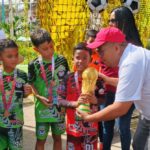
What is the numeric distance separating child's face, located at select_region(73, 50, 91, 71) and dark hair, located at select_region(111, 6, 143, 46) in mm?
571

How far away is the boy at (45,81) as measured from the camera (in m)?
3.48

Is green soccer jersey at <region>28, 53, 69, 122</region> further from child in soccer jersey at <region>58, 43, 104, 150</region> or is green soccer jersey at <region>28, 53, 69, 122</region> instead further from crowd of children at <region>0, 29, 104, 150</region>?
child in soccer jersey at <region>58, 43, 104, 150</region>

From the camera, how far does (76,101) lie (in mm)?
3219

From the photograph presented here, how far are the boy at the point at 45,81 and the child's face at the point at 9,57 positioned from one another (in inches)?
11.3

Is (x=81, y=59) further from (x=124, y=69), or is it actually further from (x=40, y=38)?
(x=124, y=69)

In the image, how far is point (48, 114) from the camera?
3512mm

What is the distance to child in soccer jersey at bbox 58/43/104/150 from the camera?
10.6 feet

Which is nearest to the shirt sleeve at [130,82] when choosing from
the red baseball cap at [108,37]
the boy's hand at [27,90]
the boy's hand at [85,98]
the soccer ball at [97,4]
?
the red baseball cap at [108,37]

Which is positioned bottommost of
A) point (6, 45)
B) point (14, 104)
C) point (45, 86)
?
point (14, 104)

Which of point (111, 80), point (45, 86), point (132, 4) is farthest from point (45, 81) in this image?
point (132, 4)

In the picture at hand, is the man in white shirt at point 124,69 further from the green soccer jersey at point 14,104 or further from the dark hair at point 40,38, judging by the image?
the dark hair at point 40,38

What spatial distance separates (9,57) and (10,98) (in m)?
0.36

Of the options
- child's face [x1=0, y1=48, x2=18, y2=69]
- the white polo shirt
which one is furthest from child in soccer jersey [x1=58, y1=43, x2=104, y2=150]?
the white polo shirt

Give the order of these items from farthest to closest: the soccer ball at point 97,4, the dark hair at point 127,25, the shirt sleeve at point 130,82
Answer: the soccer ball at point 97,4, the dark hair at point 127,25, the shirt sleeve at point 130,82
